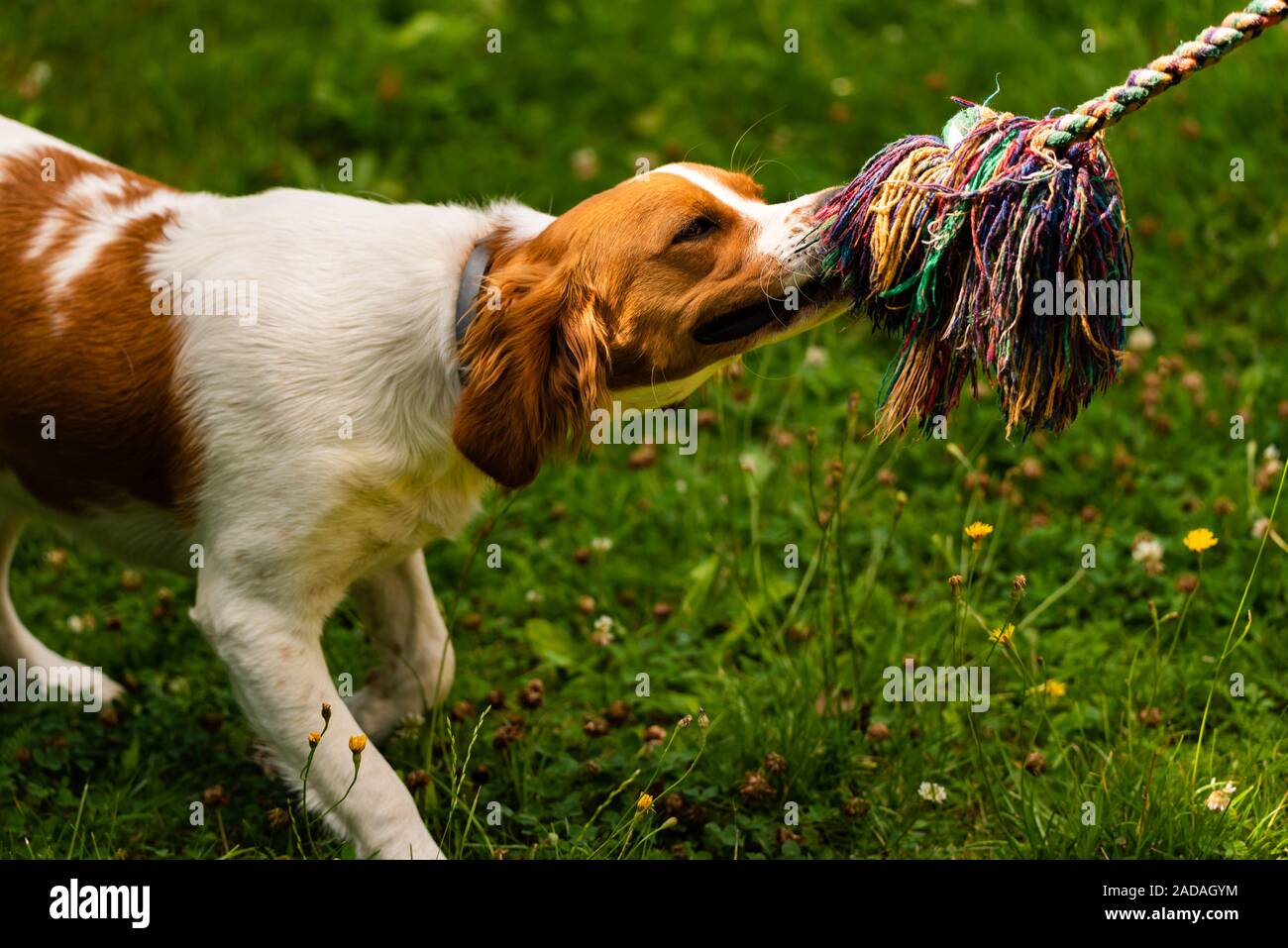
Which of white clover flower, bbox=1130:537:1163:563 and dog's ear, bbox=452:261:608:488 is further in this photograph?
white clover flower, bbox=1130:537:1163:563

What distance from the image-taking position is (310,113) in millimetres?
6410

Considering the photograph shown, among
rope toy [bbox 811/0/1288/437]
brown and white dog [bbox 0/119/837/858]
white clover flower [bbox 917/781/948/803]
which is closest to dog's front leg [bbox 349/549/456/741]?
brown and white dog [bbox 0/119/837/858]

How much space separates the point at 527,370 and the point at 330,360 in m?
0.46

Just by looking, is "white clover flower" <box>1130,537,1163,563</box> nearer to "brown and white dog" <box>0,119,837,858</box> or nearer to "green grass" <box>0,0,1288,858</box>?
"green grass" <box>0,0,1288,858</box>

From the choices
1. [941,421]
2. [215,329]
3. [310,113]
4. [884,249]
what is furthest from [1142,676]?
[310,113]

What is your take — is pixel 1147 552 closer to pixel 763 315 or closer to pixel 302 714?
pixel 763 315

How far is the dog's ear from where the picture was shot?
126 inches

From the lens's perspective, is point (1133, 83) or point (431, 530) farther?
point (431, 530)

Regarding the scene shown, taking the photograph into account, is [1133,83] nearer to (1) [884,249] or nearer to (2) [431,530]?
(1) [884,249]

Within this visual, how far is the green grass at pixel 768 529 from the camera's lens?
3.64 metres

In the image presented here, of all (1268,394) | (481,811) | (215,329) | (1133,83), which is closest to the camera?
(1133,83)

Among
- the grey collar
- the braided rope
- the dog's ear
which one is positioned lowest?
the dog's ear

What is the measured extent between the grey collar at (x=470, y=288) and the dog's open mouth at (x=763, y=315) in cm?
47
